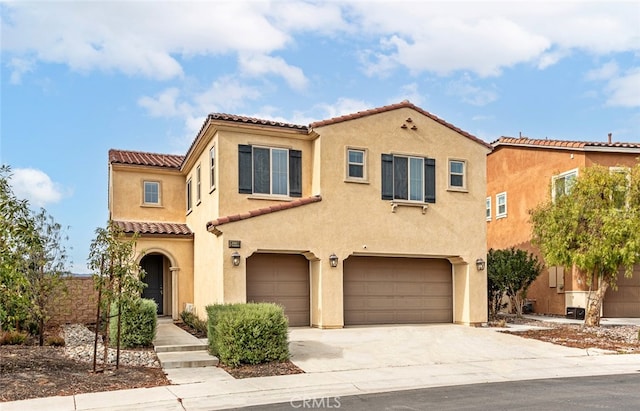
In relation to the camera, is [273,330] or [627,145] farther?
[627,145]

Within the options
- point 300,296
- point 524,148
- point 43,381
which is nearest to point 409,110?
point 300,296

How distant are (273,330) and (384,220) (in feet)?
23.1

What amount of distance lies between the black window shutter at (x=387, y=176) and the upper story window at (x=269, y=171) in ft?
8.66

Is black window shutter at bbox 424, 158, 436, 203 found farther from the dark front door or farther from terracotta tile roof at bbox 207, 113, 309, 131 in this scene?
the dark front door

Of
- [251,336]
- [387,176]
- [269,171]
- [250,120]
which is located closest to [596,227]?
[387,176]

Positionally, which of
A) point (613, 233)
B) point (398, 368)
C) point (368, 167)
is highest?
point (368, 167)

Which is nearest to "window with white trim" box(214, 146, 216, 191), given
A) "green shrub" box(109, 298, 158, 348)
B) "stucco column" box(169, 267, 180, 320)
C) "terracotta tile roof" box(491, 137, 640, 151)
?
"stucco column" box(169, 267, 180, 320)

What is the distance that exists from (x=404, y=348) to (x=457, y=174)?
287 inches

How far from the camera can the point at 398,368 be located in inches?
488

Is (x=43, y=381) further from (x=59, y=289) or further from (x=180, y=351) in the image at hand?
(x=59, y=289)

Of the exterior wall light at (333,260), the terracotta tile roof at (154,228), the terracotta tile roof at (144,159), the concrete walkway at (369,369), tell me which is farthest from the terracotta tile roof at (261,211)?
the terracotta tile roof at (144,159)

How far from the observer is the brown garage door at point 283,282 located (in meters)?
17.5

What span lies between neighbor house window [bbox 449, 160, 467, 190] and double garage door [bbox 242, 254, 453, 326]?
2.61 m

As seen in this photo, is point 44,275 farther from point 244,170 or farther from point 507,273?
point 507,273
